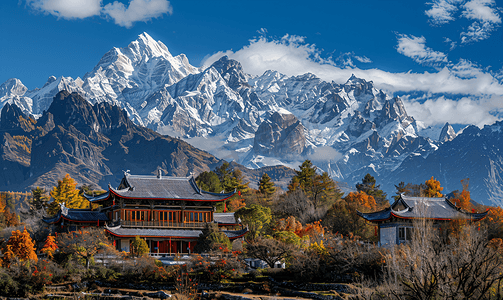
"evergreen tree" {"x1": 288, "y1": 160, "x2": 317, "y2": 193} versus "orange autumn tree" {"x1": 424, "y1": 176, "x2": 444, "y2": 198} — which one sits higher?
"evergreen tree" {"x1": 288, "y1": 160, "x2": 317, "y2": 193}

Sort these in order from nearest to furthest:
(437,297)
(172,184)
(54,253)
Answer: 1. (437,297)
2. (54,253)
3. (172,184)

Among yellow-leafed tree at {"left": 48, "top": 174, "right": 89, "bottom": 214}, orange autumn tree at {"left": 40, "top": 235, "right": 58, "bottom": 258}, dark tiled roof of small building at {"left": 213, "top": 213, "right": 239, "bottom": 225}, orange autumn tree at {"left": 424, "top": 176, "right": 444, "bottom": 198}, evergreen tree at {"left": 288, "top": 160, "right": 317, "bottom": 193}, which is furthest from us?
evergreen tree at {"left": 288, "top": 160, "right": 317, "bottom": 193}

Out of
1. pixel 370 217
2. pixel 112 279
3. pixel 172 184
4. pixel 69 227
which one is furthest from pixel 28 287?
pixel 370 217

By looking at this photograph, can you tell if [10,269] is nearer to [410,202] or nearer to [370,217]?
[370,217]

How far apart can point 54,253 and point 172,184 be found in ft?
67.8

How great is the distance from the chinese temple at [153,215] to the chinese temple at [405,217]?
1771cm

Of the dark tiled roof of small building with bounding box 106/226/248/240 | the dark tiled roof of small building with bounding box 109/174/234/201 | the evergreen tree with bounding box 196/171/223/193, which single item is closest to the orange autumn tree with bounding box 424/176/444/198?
the evergreen tree with bounding box 196/171/223/193

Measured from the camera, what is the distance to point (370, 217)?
6912 centimetres

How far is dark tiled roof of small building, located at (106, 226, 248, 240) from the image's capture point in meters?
64.7

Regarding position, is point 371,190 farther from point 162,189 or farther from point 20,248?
point 20,248

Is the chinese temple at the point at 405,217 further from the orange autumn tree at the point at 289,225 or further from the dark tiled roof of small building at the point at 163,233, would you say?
the dark tiled roof of small building at the point at 163,233

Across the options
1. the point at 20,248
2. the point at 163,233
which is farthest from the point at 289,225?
the point at 20,248

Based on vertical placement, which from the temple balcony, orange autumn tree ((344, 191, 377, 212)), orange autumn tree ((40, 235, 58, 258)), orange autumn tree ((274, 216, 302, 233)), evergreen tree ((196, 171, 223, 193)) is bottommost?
orange autumn tree ((40, 235, 58, 258))

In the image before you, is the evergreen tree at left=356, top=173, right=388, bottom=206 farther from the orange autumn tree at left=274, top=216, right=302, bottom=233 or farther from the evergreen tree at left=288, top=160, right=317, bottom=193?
the orange autumn tree at left=274, top=216, right=302, bottom=233
